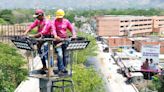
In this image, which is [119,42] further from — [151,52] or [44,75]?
[44,75]

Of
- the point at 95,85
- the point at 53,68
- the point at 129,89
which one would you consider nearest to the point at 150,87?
the point at 129,89

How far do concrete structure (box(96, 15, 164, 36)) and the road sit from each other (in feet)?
80.9

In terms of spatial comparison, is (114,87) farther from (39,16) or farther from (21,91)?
(39,16)

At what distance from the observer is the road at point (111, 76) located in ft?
91.3

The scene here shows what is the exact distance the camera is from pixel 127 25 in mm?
77188

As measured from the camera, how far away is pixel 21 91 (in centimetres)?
2353

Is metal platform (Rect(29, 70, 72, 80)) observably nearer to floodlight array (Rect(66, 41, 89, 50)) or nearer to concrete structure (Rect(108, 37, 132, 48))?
floodlight array (Rect(66, 41, 89, 50))

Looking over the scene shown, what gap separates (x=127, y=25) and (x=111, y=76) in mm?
44947

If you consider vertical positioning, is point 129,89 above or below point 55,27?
below

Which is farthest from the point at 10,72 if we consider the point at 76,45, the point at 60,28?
the point at 76,45

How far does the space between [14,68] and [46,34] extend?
1590 centimetres

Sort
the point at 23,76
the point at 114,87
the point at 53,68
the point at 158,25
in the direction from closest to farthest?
the point at 53,68, the point at 23,76, the point at 114,87, the point at 158,25

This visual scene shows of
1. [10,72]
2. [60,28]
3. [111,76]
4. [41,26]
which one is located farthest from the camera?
[111,76]

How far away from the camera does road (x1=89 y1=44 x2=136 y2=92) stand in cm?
2783
